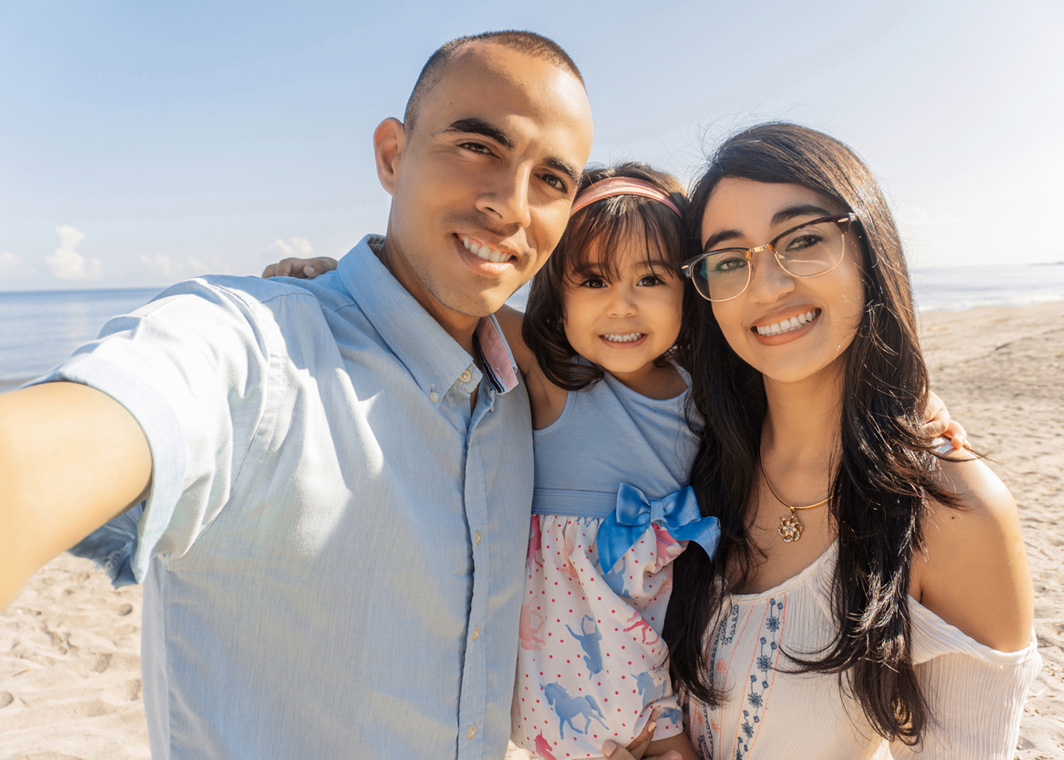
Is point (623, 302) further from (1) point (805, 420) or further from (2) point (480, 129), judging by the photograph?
(2) point (480, 129)

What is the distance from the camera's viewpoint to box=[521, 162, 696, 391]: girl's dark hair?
2738 mm

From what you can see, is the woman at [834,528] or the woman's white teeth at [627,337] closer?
the woman at [834,528]

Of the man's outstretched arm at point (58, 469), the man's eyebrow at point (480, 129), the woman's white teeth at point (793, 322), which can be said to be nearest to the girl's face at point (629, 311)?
the woman's white teeth at point (793, 322)

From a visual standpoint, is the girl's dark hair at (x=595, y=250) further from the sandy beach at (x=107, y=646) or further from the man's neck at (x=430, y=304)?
the sandy beach at (x=107, y=646)

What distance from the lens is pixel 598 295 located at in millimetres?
2809

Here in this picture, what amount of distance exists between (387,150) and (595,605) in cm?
190

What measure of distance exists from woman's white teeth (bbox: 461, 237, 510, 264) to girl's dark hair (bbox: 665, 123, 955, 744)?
0.96 metres

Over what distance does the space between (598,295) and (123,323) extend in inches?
78.0

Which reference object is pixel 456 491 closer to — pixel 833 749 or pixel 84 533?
pixel 84 533

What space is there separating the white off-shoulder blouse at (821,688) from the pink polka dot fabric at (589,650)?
0.82 feet

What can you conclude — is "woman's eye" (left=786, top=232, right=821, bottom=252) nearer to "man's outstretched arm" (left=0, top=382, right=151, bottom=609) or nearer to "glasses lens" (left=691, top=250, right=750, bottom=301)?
"glasses lens" (left=691, top=250, right=750, bottom=301)

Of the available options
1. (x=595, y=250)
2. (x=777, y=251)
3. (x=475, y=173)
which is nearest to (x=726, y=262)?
(x=777, y=251)

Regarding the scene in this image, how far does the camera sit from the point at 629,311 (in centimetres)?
271

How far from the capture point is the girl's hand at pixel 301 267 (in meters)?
2.58
